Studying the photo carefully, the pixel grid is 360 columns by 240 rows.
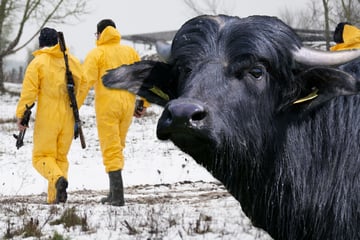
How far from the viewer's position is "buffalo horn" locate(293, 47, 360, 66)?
3.57 m

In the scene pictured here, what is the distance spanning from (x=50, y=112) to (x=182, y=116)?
215 inches

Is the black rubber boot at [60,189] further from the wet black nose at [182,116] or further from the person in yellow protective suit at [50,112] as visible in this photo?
the wet black nose at [182,116]

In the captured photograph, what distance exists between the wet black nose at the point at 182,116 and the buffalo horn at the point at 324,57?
79cm

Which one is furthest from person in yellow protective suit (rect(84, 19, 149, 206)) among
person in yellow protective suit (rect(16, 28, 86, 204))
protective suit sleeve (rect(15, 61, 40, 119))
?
protective suit sleeve (rect(15, 61, 40, 119))

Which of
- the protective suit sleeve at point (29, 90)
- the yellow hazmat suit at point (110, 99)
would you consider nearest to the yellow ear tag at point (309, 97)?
the yellow hazmat suit at point (110, 99)

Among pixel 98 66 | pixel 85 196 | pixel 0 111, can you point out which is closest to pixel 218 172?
pixel 98 66

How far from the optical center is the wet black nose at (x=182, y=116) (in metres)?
3.02

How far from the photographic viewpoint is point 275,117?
3652mm

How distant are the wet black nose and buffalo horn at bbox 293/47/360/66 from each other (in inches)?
31.1

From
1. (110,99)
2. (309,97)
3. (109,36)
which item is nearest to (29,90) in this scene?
(110,99)

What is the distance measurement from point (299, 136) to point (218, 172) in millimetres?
530

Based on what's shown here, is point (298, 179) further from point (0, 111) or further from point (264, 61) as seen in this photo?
point (0, 111)

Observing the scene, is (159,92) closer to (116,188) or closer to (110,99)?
(110,99)

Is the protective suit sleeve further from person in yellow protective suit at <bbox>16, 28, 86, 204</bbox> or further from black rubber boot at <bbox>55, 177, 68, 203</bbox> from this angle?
black rubber boot at <bbox>55, 177, 68, 203</bbox>
